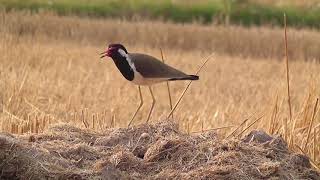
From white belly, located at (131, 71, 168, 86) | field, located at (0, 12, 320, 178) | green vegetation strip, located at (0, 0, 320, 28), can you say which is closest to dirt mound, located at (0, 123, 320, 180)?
field, located at (0, 12, 320, 178)

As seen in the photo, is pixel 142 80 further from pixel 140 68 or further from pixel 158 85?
pixel 158 85

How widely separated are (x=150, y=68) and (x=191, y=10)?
15560mm

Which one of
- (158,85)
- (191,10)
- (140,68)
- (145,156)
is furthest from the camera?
(191,10)

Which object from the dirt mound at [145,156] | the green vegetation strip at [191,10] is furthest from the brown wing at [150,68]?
the green vegetation strip at [191,10]

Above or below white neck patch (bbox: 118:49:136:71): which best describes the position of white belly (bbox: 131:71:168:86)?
below

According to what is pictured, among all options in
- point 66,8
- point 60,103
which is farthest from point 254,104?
point 66,8

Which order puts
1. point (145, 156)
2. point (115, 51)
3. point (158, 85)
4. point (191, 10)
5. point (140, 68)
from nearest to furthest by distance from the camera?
point (145, 156) → point (115, 51) → point (140, 68) → point (158, 85) → point (191, 10)

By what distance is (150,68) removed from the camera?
4.43m

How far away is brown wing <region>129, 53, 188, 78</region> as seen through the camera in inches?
173

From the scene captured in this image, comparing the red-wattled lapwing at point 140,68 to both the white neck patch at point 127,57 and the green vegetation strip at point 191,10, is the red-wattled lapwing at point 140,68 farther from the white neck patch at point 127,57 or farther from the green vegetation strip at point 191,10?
the green vegetation strip at point 191,10

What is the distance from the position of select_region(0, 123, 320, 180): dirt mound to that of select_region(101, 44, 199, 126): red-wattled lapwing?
1.05 ft

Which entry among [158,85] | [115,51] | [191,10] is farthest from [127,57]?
[191,10]

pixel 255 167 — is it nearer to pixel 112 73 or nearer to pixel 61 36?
pixel 112 73

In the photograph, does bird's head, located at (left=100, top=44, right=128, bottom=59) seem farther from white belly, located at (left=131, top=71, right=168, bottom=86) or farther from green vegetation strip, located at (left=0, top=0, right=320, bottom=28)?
green vegetation strip, located at (left=0, top=0, right=320, bottom=28)
